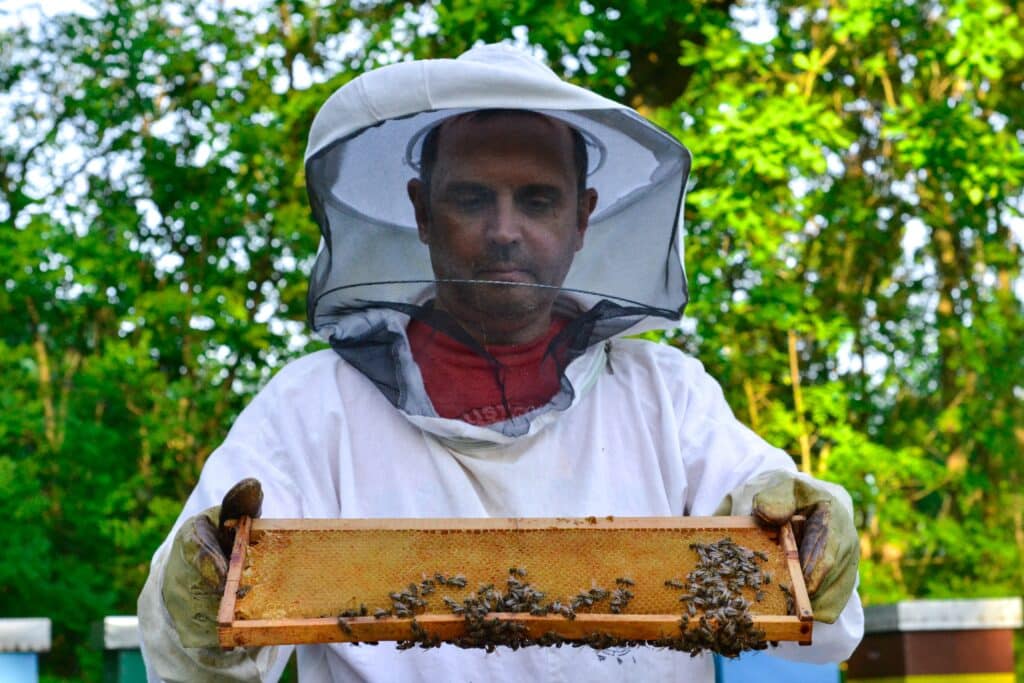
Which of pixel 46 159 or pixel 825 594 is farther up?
pixel 46 159

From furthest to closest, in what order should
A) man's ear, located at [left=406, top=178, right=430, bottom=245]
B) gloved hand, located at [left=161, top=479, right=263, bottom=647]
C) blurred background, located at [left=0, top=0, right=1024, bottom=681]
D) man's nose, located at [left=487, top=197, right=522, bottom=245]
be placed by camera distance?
blurred background, located at [left=0, top=0, right=1024, bottom=681] < man's ear, located at [left=406, top=178, right=430, bottom=245] < man's nose, located at [left=487, top=197, right=522, bottom=245] < gloved hand, located at [left=161, top=479, right=263, bottom=647]

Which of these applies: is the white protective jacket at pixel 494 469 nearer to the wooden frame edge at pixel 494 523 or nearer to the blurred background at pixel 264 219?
the wooden frame edge at pixel 494 523

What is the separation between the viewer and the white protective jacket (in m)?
2.77

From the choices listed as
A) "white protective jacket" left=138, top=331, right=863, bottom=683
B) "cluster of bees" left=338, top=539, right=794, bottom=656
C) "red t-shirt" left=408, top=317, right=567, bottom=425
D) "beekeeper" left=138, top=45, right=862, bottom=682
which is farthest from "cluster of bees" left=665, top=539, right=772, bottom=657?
"red t-shirt" left=408, top=317, right=567, bottom=425

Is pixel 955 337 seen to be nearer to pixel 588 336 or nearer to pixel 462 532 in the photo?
pixel 588 336

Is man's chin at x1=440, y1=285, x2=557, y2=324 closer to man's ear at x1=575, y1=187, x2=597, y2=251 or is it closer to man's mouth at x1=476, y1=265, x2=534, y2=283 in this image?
man's mouth at x1=476, y1=265, x2=534, y2=283

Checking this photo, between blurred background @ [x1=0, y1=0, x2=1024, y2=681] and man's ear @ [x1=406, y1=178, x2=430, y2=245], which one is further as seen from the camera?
blurred background @ [x1=0, y1=0, x2=1024, y2=681]

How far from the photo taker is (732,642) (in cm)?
233

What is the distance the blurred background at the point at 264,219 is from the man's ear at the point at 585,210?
339 centimetres

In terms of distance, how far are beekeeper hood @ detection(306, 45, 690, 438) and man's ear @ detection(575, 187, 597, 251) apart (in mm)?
21

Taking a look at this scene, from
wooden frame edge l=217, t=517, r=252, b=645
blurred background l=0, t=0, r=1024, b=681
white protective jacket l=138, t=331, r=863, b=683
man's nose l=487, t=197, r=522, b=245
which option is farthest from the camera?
blurred background l=0, t=0, r=1024, b=681

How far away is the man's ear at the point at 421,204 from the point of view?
3.07m

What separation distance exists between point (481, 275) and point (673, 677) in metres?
0.92

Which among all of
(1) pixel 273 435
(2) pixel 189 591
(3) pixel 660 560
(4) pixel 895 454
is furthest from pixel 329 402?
(4) pixel 895 454
